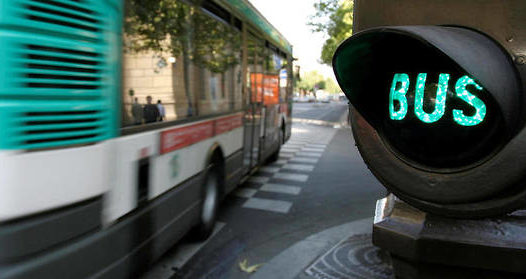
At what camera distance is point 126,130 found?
301cm

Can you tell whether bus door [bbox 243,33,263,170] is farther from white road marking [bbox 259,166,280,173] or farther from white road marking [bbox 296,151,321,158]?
white road marking [bbox 296,151,321,158]

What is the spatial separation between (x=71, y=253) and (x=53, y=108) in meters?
0.89

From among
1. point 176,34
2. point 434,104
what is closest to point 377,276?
point 176,34

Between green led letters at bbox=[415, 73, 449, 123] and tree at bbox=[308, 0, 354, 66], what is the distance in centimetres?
1645

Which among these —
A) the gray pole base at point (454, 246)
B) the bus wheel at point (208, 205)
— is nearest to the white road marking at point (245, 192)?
the bus wheel at point (208, 205)

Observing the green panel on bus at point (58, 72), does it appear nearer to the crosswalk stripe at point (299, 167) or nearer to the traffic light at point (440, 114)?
the traffic light at point (440, 114)

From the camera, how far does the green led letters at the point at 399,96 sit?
1.11m

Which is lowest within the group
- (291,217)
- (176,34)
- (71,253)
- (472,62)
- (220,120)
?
(291,217)

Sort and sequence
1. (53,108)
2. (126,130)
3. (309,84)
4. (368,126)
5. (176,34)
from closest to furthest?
(368,126) < (53,108) < (126,130) < (176,34) < (309,84)

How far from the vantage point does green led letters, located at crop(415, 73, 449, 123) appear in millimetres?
1030

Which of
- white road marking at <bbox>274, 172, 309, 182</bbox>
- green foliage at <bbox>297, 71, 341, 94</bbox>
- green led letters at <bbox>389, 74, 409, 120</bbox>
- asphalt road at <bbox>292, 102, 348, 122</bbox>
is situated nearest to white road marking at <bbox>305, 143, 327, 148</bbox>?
white road marking at <bbox>274, 172, 309, 182</bbox>

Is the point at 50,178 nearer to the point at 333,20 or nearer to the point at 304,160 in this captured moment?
the point at 304,160

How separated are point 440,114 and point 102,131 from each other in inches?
88.0

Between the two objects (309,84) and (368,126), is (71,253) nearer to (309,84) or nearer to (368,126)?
(368,126)
